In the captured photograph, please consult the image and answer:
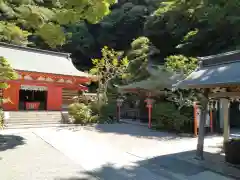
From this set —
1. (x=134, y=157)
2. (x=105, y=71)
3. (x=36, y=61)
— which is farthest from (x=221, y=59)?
(x=36, y=61)

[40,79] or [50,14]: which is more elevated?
[40,79]

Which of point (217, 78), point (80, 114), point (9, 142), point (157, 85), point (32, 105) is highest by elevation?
point (157, 85)

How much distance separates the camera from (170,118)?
1265 centimetres

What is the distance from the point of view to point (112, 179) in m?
5.33

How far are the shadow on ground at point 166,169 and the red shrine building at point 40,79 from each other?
40.8ft

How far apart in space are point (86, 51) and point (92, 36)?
2.41 meters

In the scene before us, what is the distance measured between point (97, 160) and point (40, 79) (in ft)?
41.0

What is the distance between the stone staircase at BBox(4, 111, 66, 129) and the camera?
14109 mm

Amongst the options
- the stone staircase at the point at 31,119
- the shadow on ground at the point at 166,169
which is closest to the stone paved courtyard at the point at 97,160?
the shadow on ground at the point at 166,169

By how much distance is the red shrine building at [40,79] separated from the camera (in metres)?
16.5

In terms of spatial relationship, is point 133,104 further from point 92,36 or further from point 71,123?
point 92,36

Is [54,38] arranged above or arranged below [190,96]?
above

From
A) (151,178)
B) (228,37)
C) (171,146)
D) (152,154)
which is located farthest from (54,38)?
(228,37)

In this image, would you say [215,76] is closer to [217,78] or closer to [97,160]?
[217,78]
